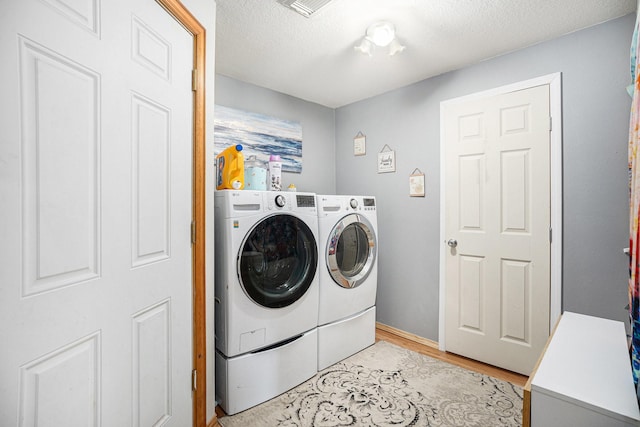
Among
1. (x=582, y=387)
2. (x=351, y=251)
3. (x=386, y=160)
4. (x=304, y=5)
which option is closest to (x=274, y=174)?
(x=351, y=251)

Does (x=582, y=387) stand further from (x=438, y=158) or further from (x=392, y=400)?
(x=438, y=158)

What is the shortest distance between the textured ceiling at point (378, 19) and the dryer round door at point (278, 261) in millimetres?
1162

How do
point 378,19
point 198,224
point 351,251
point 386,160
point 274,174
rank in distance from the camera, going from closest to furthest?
point 198,224 → point 378,19 → point 274,174 → point 351,251 → point 386,160

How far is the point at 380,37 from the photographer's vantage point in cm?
173

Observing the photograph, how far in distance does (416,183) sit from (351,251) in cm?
87

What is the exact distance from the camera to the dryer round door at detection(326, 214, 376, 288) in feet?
6.89

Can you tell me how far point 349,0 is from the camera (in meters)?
1.52

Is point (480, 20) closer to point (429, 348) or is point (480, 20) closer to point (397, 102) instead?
point (397, 102)

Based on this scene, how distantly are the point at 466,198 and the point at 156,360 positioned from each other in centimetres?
223

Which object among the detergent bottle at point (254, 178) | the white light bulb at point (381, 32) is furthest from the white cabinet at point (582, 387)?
the white light bulb at point (381, 32)

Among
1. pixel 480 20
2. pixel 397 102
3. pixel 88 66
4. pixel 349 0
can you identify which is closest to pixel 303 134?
pixel 397 102

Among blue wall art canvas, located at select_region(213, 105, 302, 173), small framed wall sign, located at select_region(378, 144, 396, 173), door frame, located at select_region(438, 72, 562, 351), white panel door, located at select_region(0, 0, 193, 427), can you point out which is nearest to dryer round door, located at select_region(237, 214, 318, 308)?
white panel door, located at select_region(0, 0, 193, 427)

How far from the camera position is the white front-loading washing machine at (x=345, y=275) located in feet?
6.78

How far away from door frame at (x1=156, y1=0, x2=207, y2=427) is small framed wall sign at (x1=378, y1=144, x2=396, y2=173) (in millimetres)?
1826
